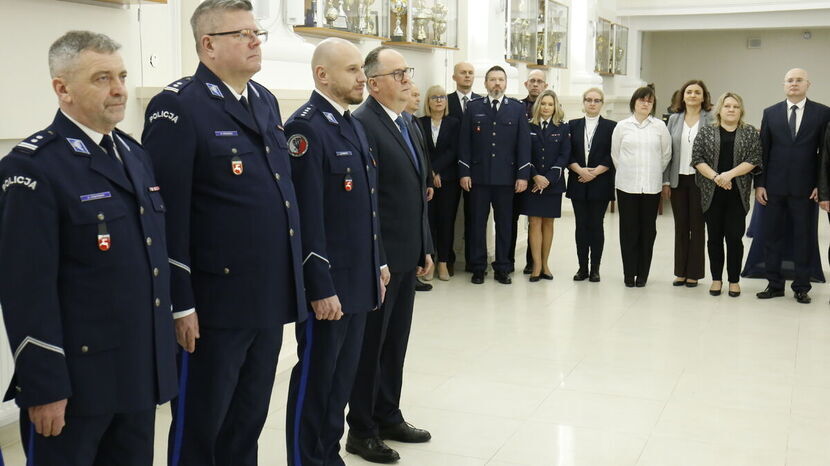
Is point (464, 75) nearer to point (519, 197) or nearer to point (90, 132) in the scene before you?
point (519, 197)

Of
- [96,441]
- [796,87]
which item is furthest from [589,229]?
[96,441]

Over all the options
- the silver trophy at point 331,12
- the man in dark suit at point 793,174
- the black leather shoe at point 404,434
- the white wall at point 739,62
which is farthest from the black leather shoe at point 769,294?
the white wall at point 739,62

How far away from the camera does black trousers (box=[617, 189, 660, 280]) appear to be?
22.4 feet

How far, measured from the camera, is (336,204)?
9.79 feet

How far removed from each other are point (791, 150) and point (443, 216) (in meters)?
2.61

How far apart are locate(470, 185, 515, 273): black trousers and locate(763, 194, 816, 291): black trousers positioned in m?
1.91

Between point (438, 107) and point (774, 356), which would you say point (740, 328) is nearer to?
point (774, 356)

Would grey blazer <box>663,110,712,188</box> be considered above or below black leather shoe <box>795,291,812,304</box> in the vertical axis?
above

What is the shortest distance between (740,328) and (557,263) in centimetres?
243

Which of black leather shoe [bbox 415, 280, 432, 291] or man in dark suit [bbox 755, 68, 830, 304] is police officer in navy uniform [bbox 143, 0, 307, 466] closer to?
black leather shoe [bbox 415, 280, 432, 291]

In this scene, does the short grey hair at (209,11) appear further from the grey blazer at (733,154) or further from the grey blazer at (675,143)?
the grey blazer at (675,143)

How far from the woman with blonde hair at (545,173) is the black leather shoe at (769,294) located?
1585 mm

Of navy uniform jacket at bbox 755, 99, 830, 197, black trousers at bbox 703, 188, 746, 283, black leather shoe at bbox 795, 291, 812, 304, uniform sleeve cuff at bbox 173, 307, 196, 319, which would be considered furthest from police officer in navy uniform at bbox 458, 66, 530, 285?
uniform sleeve cuff at bbox 173, 307, 196, 319

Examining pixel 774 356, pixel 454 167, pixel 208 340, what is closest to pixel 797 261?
pixel 774 356
